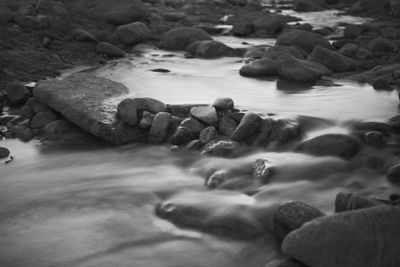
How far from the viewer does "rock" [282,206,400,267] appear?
12.1ft

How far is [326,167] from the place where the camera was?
5766mm

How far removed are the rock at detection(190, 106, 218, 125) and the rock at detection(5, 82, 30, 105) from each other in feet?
9.80

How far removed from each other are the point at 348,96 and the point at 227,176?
149 inches

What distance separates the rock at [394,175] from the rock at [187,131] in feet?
8.45

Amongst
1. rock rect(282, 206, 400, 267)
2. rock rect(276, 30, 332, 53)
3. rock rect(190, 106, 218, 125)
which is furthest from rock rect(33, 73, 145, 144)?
rock rect(276, 30, 332, 53)

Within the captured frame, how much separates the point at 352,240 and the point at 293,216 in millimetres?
657

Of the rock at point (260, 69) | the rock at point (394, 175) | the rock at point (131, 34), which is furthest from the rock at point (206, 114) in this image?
the rock at point (131, 34)

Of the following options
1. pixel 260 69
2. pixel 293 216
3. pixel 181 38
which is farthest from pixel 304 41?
pixel 293 216

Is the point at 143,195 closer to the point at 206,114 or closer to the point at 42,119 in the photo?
the point at 206,114

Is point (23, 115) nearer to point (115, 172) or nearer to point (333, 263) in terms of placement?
point (115, 172)

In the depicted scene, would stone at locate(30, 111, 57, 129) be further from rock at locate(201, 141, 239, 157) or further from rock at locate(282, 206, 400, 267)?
rock at locate(282, 206, 400, 267)

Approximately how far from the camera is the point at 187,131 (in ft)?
22.7

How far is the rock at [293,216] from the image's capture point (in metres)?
4.28

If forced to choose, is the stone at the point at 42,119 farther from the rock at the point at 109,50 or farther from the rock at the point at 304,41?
the rock at the point at 304,41
